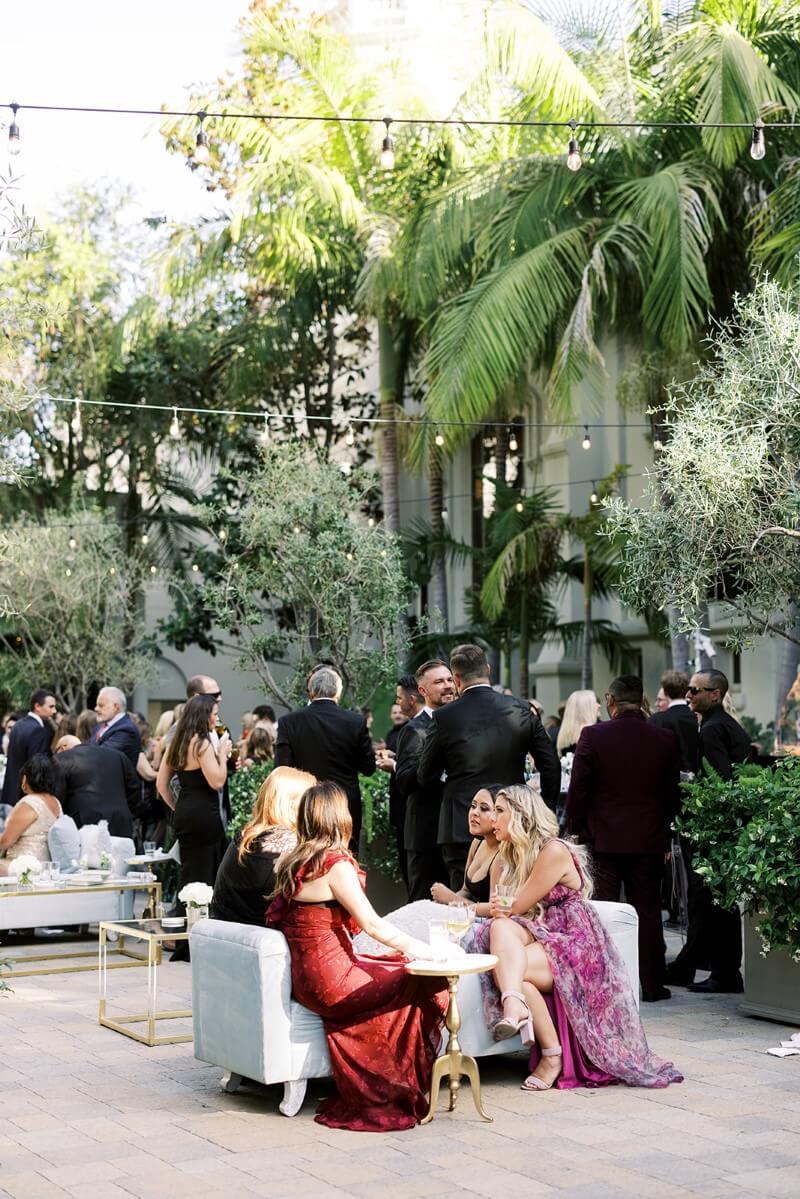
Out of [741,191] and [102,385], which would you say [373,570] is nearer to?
[741,191]

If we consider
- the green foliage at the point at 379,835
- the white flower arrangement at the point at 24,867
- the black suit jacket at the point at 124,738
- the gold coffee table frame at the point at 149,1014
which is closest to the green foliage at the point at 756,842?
the gold coffee table frame at the point at 149,1014

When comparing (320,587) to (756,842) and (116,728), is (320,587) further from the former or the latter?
(756,842)

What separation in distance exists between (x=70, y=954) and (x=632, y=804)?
4.61 meters

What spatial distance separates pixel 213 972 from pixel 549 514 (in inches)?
628

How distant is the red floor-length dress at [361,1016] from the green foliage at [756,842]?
2165mm

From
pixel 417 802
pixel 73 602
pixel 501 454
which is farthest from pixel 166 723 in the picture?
pixel 73 602

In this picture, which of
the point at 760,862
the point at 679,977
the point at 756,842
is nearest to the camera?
the point at 760,862

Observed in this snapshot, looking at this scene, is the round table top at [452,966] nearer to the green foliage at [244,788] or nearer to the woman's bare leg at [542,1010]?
the woman's bare leg at [542,1010]

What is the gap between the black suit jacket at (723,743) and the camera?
9195mm

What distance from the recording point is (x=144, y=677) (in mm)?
27688

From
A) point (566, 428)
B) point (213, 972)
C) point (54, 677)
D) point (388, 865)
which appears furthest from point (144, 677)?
point (213, 972)

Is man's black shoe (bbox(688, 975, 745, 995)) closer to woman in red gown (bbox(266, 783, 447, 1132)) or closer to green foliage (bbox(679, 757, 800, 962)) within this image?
green foliage (bbox(679, 757, 800, 962))

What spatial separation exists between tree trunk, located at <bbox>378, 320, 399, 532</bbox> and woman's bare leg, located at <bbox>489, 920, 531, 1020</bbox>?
1577 centimetres

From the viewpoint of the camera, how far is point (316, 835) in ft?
20.8
